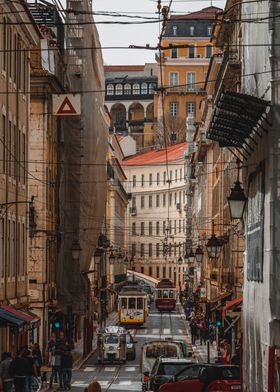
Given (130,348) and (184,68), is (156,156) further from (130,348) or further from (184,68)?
(130,348)

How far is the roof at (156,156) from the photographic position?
572 feet

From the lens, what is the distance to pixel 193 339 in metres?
72.4

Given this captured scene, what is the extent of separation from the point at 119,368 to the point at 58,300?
12.5ft

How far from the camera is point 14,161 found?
43688 millimetres

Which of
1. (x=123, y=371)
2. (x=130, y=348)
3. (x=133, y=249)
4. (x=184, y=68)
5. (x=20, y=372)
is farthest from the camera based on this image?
(x=184, y=68)

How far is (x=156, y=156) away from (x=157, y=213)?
7570 millimetres

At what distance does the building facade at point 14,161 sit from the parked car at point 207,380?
8.50 metres

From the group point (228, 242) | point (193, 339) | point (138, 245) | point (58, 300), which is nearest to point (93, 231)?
point (58, 300)

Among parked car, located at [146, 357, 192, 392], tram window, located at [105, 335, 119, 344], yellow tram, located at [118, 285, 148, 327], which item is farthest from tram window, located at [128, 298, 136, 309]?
parked car, located at [146, 357, 192, 392]

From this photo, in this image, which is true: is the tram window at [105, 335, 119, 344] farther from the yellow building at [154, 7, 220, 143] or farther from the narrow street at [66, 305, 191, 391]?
the yellow building at [154, 7, 220, 143]

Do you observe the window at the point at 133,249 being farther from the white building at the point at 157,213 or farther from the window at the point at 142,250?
the window at the point at 142,250

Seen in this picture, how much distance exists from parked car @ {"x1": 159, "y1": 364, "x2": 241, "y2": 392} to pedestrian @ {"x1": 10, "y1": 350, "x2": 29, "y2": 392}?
525 cm

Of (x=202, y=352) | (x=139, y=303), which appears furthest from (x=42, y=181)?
(x=139, y=303)

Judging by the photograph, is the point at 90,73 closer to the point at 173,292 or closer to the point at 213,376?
the point at 213,376
